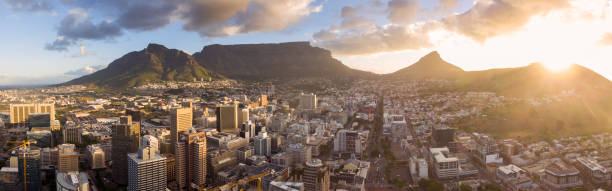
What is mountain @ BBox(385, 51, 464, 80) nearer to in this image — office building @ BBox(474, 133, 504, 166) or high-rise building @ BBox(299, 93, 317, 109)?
high-rise building @ BBox(299, 93, 317, 109)

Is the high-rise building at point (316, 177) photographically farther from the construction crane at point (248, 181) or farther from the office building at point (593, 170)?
the office building at point (593, 170)

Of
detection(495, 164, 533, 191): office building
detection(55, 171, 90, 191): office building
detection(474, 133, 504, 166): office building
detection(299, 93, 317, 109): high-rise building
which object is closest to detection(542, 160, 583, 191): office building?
detection(495, 164, 533, 191): office building

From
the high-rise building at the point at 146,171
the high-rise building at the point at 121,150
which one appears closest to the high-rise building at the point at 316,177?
the high-rise building at the point at 146,171

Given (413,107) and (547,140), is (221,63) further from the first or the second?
(547,140)

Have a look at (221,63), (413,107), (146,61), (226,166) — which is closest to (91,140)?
(226,166)

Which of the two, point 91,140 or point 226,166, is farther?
point 91,140

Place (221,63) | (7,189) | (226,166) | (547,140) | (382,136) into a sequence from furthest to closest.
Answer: (221,63) < (382,136) < (547,140) < (226,166) < (7,189)
